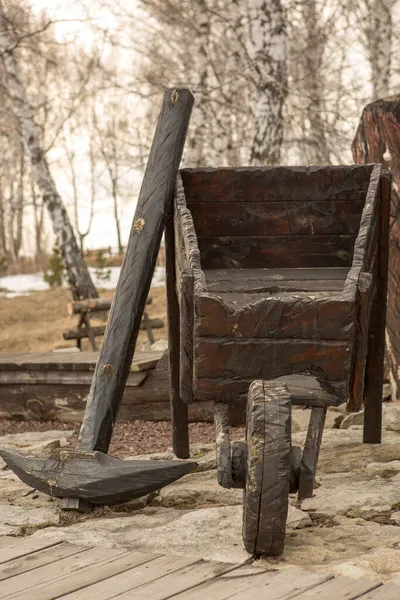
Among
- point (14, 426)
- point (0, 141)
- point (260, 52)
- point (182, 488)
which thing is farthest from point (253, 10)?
point (0, 141)

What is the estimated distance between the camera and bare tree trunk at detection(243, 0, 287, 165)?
8.62 meters

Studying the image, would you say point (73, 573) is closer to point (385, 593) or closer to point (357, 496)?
point (385, 593)

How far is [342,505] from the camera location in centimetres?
298

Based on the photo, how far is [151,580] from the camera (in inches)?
87.5

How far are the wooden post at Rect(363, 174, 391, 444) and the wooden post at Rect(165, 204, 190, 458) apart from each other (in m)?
0.86

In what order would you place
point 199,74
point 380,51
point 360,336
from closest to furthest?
point 360,336 < point 199,74 < point 380,51

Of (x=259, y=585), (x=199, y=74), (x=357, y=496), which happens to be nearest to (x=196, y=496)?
(x=357, y=496)

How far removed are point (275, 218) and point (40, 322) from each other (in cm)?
963

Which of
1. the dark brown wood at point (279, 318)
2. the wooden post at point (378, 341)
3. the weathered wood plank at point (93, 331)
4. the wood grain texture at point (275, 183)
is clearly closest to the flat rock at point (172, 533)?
the dark brown wood at point (279, 318)

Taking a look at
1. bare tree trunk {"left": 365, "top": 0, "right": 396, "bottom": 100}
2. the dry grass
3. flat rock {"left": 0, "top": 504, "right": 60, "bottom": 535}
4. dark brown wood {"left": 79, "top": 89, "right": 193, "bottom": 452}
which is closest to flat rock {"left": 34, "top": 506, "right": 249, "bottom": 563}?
flat rock {"left": 0, "top": 504, "right": 60, "bottom": 535}

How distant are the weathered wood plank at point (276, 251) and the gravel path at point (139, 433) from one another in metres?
1.14

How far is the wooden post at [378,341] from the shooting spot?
3460mm

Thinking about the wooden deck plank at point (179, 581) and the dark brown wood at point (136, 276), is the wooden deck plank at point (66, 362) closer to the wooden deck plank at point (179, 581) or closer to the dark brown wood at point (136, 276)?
the dark brown wood at point (136, 276)

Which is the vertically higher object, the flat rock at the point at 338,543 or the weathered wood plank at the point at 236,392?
the weathered wood plank at the point at 236,392
